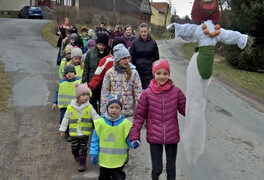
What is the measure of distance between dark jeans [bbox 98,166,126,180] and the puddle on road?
4.27 m

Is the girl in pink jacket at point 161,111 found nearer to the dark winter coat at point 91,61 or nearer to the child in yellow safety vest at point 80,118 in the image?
the child in yellow safety vest at point 80,118

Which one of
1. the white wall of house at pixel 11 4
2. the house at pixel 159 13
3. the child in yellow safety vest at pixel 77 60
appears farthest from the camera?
the house at pixel 159 13

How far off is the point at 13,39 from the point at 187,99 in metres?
17.6

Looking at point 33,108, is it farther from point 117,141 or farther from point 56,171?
point 117,141

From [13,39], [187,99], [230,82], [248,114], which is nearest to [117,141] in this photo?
[187,99]

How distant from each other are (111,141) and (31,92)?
570 cm

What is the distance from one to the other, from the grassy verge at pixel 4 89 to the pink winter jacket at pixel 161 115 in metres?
4.56

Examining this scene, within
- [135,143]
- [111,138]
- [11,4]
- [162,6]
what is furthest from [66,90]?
[162,6]

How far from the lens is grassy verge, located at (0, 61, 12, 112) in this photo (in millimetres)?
7762

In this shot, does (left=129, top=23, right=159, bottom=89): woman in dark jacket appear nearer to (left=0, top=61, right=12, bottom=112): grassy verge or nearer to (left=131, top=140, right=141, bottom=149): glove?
(left=131, top=140, right=141, bottom=149): glove

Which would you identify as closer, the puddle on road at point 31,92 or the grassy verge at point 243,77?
the puddle on road at point 31,92

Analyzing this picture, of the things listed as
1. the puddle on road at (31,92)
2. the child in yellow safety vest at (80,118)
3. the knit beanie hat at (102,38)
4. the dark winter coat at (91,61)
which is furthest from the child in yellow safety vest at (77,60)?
the puddle on road at (31,92)

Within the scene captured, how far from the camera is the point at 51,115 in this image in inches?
286

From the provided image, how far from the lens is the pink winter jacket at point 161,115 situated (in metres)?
3.83
